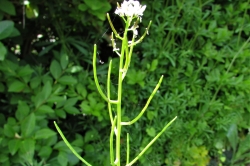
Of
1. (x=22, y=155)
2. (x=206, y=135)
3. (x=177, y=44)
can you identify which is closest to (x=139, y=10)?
(x=22, y=155)

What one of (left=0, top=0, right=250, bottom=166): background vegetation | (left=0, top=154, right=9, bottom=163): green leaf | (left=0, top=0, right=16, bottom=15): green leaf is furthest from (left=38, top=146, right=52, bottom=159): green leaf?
(left=0, top=0, right=16, bottom=15): green leaf

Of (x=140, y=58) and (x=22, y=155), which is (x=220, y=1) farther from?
(x=22, y=155)

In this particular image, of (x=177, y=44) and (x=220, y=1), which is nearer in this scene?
(x=177, y=44)

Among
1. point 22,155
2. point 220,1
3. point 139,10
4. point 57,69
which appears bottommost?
point 22,155

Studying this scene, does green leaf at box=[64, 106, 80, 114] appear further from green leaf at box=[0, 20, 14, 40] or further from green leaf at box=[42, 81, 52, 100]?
green leaf at box=[0, 20, 14, 40]

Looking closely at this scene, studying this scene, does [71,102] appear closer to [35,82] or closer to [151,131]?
[35,82]

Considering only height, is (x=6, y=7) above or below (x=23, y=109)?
above

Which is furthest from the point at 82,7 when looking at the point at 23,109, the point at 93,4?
the point at 23,109
